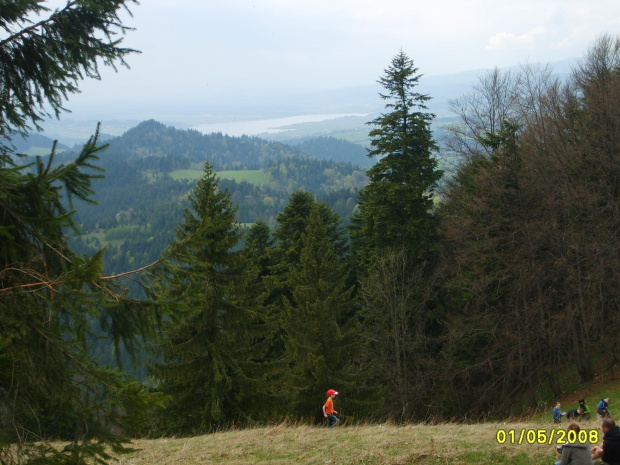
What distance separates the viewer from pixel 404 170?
25.1m

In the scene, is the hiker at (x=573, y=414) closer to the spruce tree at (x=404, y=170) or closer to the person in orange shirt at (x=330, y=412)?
the person in orange shirt at (x=330, y=412)

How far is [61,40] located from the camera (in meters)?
5.78

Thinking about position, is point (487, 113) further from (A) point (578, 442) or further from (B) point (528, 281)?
(A) point (578, 442)

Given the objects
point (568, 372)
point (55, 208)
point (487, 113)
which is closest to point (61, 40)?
point (55, 208)

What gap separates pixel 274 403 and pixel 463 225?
35.8 ft

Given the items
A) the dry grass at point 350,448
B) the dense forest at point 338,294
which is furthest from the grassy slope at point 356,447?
the dense forest at point 338,294

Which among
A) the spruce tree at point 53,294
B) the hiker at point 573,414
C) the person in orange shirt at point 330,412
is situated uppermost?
the spruce tree at point 53,294

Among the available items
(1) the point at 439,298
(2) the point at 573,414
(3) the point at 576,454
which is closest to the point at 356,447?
(3) the point at 576,454

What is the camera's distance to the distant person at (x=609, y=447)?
296 inches

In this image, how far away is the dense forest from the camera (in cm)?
479

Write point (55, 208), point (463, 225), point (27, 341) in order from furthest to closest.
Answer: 1. point (463, 225)
2. point (55, 208)
3. point (27, 341)

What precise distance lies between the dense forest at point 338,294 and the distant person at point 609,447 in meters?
6.67

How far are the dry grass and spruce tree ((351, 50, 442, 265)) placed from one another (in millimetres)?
14392
